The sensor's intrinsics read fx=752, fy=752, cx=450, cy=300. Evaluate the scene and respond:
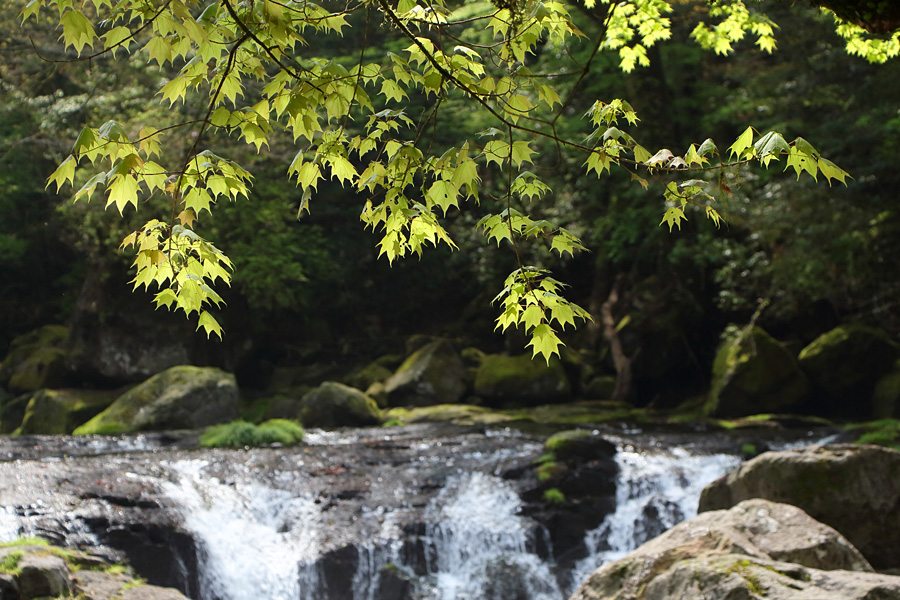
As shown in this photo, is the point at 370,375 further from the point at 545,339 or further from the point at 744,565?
the point at 545,339

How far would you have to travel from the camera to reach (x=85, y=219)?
59.2 feet

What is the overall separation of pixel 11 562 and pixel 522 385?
42.9ft

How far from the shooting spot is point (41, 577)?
511cm

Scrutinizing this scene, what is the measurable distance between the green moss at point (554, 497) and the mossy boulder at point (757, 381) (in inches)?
283

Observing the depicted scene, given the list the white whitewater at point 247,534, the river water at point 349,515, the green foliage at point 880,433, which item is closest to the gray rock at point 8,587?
the river water at point 349,515

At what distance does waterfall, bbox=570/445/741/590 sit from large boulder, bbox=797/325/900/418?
576 cm

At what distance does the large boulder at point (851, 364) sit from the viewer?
1505cm

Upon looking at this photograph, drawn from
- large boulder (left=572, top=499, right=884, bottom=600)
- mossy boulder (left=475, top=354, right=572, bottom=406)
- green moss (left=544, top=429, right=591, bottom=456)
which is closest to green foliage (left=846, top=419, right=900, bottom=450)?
green moss (left=544, top=429, right=591, bottom=456)

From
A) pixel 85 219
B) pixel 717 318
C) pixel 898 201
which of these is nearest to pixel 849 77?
pixel 898 201

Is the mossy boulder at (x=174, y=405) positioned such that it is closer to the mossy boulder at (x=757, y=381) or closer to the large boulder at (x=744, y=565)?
the mossy boulder at (x=757, y=381)

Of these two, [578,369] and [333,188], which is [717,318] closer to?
[578,369]

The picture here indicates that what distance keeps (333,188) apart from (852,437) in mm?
16142

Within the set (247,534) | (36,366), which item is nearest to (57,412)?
(36,366)

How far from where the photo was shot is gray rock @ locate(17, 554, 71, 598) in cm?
503
